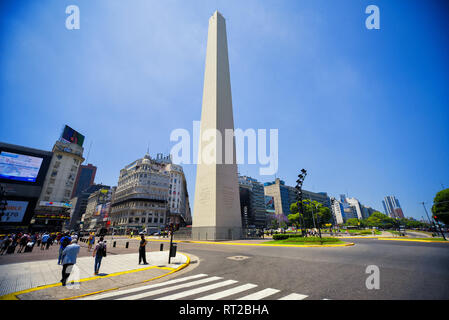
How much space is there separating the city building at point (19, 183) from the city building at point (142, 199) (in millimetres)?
Result: 25820

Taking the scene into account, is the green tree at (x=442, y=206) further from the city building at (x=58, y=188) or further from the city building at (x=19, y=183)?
the city building at (x=58, y=188)

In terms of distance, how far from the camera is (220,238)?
26594 millimetres

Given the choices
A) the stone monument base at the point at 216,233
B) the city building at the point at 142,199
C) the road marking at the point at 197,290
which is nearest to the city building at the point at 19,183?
the city building at the point at 142,199

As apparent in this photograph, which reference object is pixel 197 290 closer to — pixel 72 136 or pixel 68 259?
pixel 68 259

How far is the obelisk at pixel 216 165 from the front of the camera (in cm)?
2762

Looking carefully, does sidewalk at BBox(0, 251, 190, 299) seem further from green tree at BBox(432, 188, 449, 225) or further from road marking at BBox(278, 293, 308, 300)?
green tree at BBox(432, 188, 449, 225)

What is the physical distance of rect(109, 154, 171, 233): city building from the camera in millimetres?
66625

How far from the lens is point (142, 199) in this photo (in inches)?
2680

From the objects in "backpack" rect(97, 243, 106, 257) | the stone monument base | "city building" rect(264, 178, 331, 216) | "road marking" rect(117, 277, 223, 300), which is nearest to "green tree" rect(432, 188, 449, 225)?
the stone monument base

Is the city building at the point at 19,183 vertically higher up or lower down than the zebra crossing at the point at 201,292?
higher up

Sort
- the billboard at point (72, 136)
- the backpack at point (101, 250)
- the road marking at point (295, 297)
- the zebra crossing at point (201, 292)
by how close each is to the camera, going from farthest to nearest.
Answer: the billboard at point (72, 136), the backpack at point (101, 250), the zebra crossing at point (201, 292), the road marking at point (295, 297)
